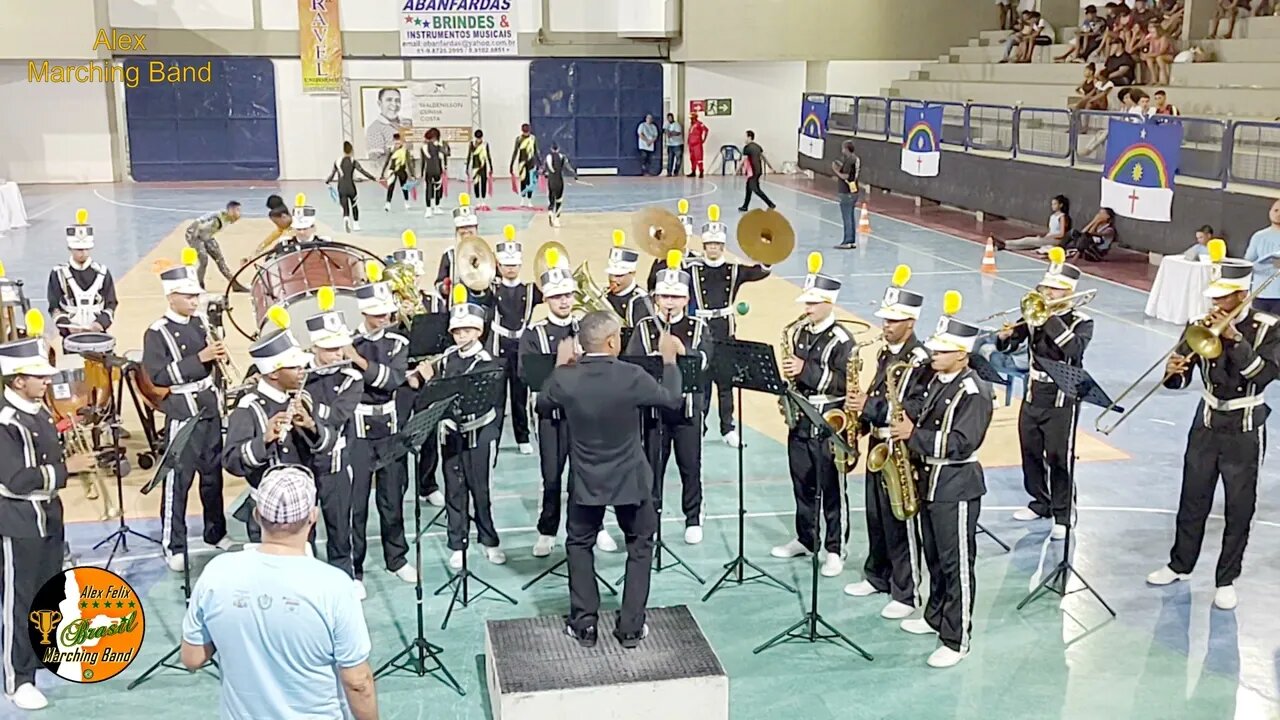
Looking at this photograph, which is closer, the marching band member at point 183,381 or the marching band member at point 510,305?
the marching band member at point 183,381

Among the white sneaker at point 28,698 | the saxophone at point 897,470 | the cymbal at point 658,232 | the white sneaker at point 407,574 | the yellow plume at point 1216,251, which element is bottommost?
the white sneaker at point 28,698

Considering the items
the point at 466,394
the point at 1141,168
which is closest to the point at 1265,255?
the point at 1141,168

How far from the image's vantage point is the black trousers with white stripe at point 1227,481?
27.2ft

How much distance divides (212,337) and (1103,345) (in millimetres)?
11404

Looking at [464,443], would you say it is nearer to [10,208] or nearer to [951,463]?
[951,463]

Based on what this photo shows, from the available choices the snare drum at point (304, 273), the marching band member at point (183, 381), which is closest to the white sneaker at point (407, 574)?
the marching band member at point (183, 381)

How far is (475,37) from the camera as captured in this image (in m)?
37.5

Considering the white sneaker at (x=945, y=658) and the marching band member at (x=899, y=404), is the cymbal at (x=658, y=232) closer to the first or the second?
the marching band member at (x=899, y=404)

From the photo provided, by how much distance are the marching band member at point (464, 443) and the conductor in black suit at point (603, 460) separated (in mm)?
1532

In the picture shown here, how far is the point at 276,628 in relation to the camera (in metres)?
4.57

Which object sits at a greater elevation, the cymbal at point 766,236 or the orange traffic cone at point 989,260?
the cymbal at point 766,236

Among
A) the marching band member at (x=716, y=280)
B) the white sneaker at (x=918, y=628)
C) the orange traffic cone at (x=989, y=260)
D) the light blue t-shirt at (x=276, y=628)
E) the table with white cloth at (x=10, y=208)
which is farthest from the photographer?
the table with white cloth at (x=10, y=208)

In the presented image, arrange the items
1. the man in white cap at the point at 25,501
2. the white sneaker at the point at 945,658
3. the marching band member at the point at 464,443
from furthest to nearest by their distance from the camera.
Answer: the marching band member at the point at 464,443 < the white sneaker at the point at 945,658 < the man in white cap at the point at 25,501

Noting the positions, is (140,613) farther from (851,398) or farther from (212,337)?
(851,398)
